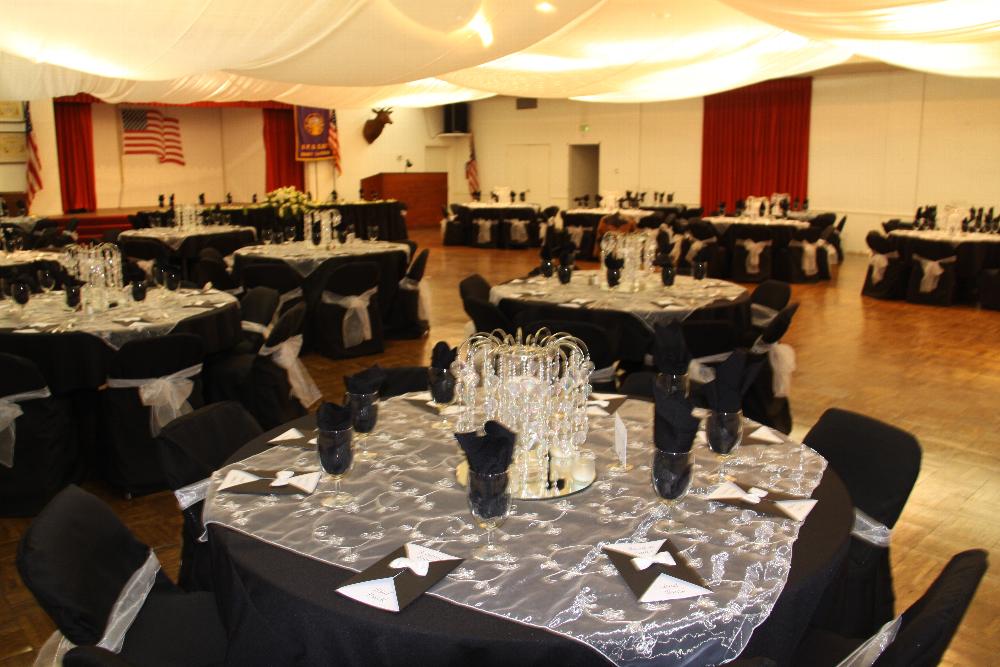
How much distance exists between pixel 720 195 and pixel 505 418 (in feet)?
53.7

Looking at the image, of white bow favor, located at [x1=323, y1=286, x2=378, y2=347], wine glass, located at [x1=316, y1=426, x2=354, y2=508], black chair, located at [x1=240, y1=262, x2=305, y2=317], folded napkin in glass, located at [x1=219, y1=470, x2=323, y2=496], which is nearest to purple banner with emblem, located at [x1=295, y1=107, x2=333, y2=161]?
black chair, located at [x1=240, y1=262, x2=305, y2=317]

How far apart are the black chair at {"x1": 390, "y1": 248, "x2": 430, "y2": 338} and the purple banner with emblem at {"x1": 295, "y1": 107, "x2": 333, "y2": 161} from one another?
486 inches

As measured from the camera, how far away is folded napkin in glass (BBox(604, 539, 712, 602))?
1.89 metres

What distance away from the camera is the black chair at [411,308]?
829 cm

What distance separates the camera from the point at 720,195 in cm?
1797

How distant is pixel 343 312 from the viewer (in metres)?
7.48

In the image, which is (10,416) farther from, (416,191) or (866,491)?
(416,191)

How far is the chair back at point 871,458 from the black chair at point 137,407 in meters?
3.16

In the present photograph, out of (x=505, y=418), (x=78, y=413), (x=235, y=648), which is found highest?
(x=505, y=418)

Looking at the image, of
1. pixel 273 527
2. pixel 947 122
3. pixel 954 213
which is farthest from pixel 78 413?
pixel 947 122

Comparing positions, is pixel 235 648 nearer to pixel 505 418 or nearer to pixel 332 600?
pixel 332 600

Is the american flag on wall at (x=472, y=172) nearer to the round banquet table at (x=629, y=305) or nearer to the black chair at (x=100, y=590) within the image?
the round banquet table at (x=629, y=305)
